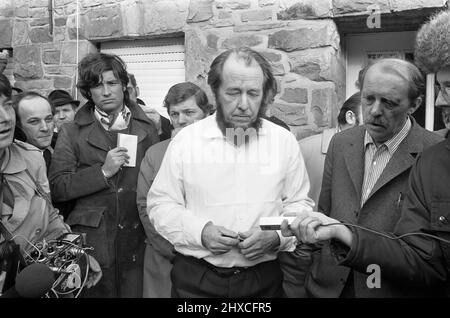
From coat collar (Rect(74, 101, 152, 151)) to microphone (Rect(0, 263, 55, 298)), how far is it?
0.70 m

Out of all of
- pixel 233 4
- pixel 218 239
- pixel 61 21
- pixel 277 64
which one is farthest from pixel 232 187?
pixel 61 21

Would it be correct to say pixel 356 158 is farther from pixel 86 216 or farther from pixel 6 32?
pixel 6 32

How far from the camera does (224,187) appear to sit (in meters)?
1.37

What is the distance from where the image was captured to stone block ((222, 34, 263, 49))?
2.90m

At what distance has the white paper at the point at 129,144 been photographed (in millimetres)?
1819

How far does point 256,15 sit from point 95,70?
1.29 m

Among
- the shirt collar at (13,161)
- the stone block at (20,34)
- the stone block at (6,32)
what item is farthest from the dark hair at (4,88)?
the stone block at (6,32)

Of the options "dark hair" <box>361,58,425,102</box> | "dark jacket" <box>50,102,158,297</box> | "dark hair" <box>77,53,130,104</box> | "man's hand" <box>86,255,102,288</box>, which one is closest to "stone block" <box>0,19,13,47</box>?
"dark hair" <box>77,53,130,104</box>

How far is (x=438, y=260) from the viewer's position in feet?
3.56

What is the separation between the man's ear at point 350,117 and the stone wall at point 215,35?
86cm

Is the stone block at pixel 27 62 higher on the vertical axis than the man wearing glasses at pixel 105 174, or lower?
higher

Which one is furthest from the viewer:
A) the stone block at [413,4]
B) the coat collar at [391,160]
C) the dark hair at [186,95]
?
the stone block at [413,4]

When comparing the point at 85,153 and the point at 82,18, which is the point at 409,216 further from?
the point at 82,18

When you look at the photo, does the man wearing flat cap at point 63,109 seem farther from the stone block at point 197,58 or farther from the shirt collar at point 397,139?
the shirt collar at point 397,139
